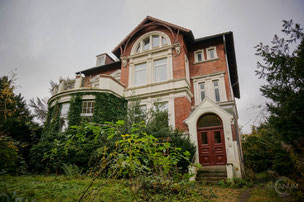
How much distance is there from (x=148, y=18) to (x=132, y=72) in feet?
16.1

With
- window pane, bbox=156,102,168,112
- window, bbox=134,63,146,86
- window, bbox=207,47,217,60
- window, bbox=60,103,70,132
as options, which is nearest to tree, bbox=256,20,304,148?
window pane, bbox=156,102,168,112

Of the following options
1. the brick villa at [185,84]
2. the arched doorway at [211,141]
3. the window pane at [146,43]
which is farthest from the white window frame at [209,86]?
the window pane at [146,43]

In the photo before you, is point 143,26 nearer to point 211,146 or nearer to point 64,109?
point 64,109

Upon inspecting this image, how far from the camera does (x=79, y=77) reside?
13016 millimetres

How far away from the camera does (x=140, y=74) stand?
1387 cm

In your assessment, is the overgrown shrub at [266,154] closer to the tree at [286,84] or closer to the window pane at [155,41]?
the tree at [286,84]

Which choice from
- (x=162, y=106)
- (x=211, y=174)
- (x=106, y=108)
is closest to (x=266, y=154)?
(x=211, y=174)

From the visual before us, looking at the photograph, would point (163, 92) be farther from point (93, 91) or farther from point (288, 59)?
point (288, 59)

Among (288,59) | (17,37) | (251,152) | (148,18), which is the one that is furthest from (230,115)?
(17,37)

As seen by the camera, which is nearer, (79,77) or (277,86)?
(277,86)

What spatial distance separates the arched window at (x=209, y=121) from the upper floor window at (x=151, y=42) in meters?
6.73

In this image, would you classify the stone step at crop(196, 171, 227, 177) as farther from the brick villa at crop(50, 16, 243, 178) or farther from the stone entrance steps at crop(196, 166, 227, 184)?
the brick villa at crop(50, 16, 243, 178)

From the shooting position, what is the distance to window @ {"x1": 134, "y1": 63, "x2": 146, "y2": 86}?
1361 cm

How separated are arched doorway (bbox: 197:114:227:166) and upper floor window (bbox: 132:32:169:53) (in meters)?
7.05
